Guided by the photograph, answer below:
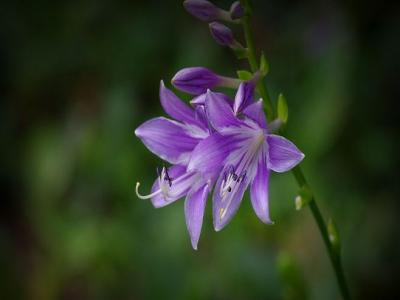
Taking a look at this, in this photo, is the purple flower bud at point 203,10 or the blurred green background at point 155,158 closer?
the purple flower bud at point 203,10

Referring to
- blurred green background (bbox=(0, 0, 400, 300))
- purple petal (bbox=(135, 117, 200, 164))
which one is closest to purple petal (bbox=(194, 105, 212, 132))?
purple petal (bbox=(135, 117, 200, 164))

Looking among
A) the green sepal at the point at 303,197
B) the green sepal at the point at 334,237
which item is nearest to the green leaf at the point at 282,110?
the green sepal at the point at 303,197

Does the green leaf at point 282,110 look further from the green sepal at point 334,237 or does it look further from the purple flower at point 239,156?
the green sepal at point 334,237

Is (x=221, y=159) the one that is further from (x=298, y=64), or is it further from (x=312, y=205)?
(x=298, y=64)

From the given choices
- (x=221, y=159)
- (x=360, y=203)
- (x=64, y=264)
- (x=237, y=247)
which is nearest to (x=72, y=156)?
(x=64, y=264)

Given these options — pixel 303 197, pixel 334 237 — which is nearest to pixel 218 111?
pixel 303 197

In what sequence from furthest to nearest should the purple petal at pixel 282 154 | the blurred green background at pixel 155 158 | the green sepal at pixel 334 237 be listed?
1. the blurred green background at pixel 155 158
2. the green sepal at pixel 334 237
3. the purple petal at pixel 282 154

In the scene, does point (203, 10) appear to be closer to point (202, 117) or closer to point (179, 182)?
point (202, 117)
